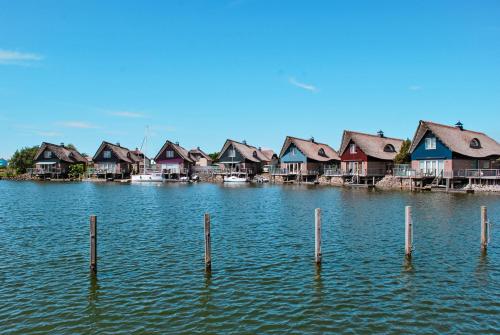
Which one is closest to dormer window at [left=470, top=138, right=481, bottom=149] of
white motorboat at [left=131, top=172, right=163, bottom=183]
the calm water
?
the calm water

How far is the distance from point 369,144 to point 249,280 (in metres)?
58.4

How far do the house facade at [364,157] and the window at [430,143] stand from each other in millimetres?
10173

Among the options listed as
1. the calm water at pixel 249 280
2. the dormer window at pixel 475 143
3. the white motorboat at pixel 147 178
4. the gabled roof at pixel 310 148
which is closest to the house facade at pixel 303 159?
the gabled roof at pixel 310 148

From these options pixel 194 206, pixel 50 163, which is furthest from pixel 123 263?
pixel 50 163

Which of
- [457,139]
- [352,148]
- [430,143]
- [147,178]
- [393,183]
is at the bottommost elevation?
[393,183]

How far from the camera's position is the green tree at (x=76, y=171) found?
93.8m

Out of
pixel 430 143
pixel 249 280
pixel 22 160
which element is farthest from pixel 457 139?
pixel 22 160

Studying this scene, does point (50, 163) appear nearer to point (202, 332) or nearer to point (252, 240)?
point (252, 240)

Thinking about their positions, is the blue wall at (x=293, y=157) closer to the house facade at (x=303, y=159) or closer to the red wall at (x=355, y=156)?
the house facade at (x=303, y=159)

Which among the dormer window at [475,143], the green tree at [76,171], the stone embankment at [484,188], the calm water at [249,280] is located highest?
the dormer window at [475,143]

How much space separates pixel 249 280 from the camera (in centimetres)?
1362

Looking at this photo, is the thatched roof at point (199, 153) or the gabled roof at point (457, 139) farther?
the thatched roof at point (199, 153)

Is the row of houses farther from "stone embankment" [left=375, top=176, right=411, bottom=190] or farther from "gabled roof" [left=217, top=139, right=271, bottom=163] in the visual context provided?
"stone embankment" [left=375, top=176, right=411, bottom=190]

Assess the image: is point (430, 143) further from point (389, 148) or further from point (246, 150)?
point (246, 150)
